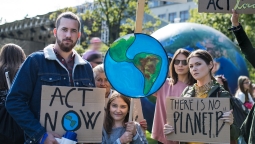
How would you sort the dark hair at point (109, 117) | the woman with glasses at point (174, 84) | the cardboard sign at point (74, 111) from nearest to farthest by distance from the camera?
the cardboard sign at point (74, 111), the dark hair at point (109, 117), the woman with glasses at point (174, 84)

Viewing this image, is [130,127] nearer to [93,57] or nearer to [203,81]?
[203,81]

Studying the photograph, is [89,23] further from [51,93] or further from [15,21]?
[51,93]

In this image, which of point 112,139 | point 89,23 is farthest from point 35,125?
point 89,23

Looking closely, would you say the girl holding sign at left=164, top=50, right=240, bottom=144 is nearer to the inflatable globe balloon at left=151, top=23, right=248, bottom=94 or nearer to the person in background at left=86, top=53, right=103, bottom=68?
the person in background at left=86, top=53, right=103, bottom=68

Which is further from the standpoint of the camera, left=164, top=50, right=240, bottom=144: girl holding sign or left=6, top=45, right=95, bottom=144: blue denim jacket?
left=164, top=50, right=240, bottom=144: girl holding sign

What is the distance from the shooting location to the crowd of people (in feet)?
10.1

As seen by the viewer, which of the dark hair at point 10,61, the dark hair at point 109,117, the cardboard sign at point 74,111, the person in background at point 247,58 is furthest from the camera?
the dark hair at point 10,61

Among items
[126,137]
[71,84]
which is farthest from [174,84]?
[71,84]

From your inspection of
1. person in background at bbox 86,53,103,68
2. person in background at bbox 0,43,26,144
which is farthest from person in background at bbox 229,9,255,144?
person in background at bbox 86,53,103,68

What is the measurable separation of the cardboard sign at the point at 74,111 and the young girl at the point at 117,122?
46 centimetres

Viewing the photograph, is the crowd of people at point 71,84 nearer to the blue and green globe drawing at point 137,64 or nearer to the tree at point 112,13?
the blue and green globe drawing at point 137,64

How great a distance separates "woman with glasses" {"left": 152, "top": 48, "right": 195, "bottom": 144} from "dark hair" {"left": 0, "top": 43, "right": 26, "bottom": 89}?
1.75 meters

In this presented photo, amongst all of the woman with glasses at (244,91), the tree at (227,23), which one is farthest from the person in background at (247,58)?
the tree at (227,23)

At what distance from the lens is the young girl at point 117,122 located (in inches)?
146
